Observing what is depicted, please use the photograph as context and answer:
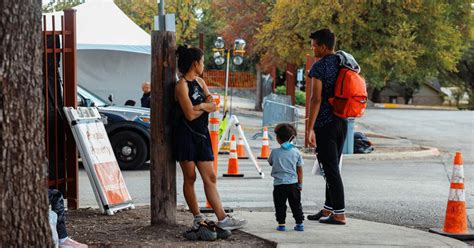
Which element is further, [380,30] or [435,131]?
[435,131]

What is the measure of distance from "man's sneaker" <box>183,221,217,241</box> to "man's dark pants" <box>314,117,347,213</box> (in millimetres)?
1529

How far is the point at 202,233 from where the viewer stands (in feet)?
24.4

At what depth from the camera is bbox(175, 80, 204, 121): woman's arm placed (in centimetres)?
752

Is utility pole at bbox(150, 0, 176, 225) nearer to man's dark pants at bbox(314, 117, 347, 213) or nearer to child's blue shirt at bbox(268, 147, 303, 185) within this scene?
child's blue shirt at bbox(268, 147, 303, 185)

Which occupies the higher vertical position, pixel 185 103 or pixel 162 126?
pixel 185 103

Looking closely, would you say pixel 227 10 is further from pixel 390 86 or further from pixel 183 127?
pixel 390 86

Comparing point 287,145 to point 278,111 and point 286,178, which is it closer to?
point 286,178

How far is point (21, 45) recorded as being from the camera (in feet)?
16.7

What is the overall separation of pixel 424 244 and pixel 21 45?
412 cm


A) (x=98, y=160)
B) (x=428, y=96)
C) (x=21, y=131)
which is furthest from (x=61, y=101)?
(x=428, y=96)

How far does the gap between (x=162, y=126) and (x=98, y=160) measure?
141cm

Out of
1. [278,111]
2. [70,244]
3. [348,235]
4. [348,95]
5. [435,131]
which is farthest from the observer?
[435,131]

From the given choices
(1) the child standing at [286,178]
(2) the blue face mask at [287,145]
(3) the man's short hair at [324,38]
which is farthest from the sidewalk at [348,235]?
(3) the man's short hair at [324,38]

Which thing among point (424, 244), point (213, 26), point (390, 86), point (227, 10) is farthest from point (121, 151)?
point (390, 86)
